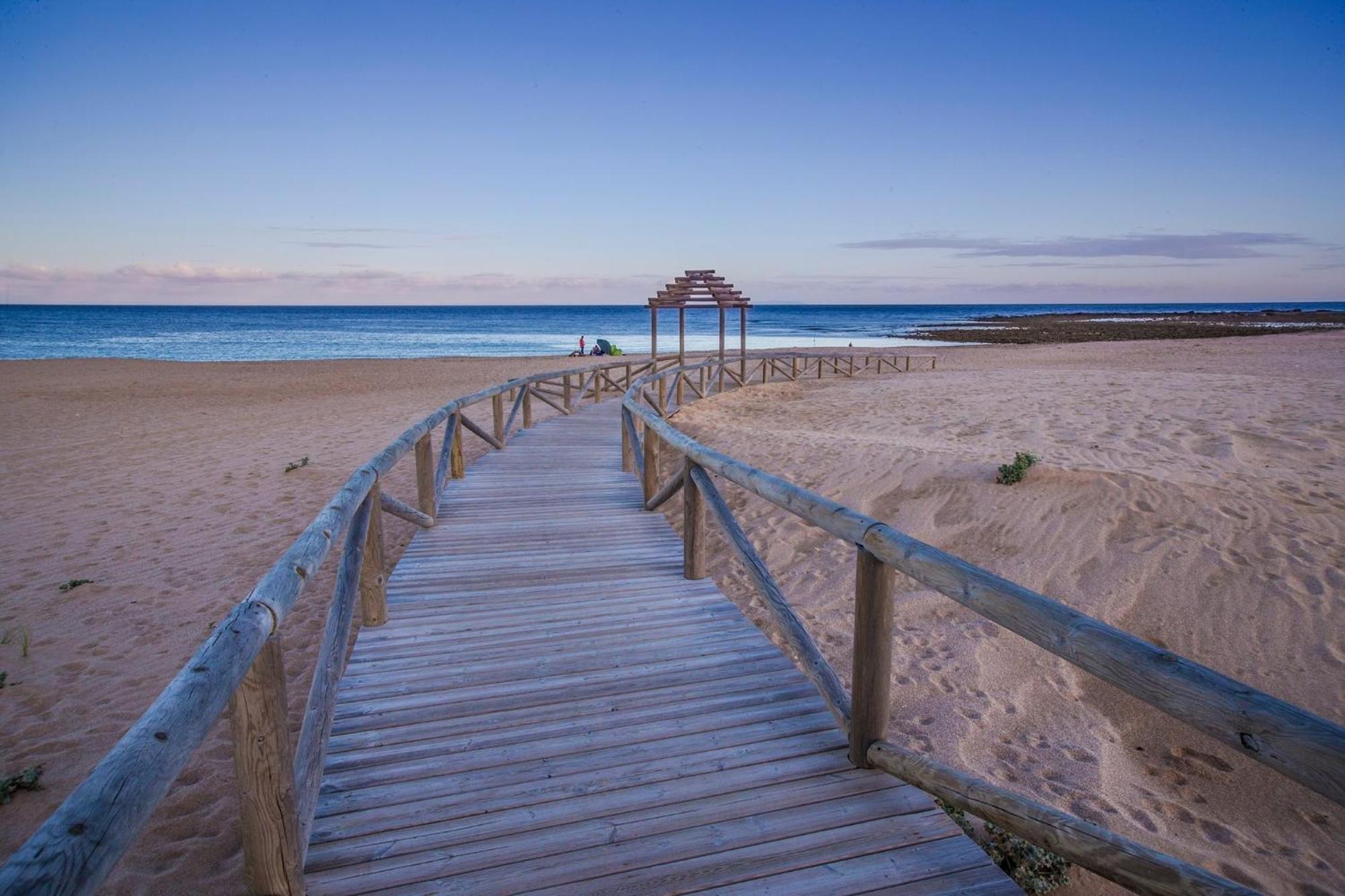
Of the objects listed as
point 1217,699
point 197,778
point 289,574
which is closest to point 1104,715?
point 1217,699

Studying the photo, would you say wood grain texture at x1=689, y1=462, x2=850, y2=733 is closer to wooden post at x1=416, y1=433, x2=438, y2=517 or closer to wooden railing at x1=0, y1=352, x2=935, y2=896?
wooden railing at x1=0, y1=352, x2=935, y2=896

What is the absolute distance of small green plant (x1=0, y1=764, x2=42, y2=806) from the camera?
326 centimetres

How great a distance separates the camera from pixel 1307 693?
4312mm

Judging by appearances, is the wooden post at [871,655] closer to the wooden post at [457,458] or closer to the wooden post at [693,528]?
the wooden post at [693,528]

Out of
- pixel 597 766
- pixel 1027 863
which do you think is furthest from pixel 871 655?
pixel 1027 863

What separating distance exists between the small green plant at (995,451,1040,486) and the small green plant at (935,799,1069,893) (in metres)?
5.31

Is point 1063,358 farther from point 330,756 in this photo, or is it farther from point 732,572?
point 330,756

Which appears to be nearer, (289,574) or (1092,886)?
(289,574)

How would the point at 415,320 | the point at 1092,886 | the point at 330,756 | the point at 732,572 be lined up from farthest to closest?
the point at 415,320
the point at 732,572
the point at 1092,886
the point at 330,756

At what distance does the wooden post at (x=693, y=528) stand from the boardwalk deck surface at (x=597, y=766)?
137mm

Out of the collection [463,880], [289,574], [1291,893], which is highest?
[289,574]

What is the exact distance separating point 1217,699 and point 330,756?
2668 mm

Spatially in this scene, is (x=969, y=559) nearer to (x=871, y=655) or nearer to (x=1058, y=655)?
(x=871, y=655)

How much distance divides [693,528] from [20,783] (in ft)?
11.5
